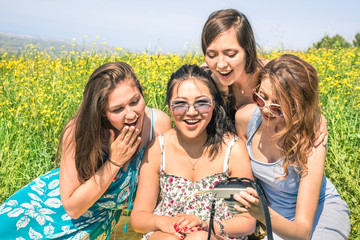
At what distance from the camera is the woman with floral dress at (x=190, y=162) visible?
7.45 feet

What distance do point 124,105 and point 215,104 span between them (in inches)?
25.2

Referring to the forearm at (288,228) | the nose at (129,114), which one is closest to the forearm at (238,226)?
the forearm at (288,228)

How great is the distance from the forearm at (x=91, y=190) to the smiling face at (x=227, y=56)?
1061mm

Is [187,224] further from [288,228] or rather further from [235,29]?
[235,29]

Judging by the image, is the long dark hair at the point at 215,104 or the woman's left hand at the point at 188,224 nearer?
the woman's left hand at the point at 188,224

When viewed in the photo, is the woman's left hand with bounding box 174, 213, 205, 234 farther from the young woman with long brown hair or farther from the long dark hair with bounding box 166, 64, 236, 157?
the long dark hair with bounding box 166, 64, 236, 157

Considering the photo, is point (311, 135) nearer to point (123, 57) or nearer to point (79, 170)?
point (79, 170)

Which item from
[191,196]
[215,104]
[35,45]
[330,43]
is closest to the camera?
[191,196]

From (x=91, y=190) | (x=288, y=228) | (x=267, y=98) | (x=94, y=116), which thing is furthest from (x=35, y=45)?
(x=288, y=228)

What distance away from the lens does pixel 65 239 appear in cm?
248

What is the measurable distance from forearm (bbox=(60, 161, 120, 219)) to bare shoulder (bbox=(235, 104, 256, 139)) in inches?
37.5

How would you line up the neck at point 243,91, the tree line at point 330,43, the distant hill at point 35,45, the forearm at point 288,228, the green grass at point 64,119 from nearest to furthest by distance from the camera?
the forearm at point 288,228 < the neck at point 243,91 < the green grass at point 64,119 < the distant hill at point 35,45 < the tree line at point 330,43

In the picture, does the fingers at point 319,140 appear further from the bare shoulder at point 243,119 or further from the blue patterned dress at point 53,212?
the blue patterned dress at point 53,212

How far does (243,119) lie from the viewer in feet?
8.66
